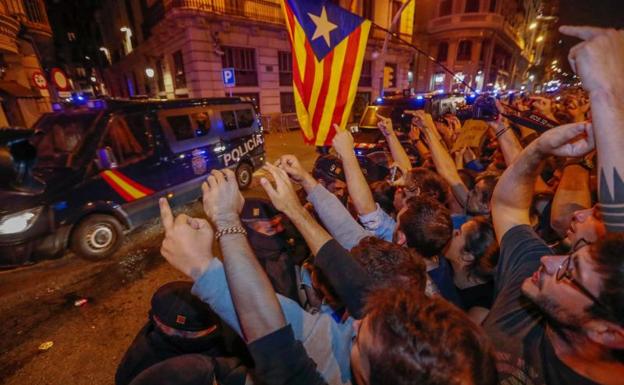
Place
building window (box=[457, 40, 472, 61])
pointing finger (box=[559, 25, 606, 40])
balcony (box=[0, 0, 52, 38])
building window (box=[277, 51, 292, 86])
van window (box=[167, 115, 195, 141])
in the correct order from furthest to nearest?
building window (box=[457, 40, 472, 61]) → building window (box=[277, 51, 292, 86]) → balcony (box=[0, 0, 52, 38]) → van window (box=[167, 115, 195, 141]) → pointing finger (box=[559, 25, 606, 40])

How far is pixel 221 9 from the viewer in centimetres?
1580

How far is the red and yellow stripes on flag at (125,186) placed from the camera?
4739 millimetres

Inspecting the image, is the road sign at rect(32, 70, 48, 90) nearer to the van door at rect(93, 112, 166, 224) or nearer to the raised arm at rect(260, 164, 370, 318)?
the van door at rect(93, 112, 166, 224)

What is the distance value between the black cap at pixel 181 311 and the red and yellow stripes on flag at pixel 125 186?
372 centimetres

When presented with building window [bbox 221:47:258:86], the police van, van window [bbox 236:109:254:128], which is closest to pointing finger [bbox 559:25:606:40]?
the police van

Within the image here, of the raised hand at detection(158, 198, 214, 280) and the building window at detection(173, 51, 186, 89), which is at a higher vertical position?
the building window at detection(173, 51, 186, 89)

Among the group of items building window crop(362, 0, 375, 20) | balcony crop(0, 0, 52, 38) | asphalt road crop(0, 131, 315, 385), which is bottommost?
asphalt road crop(0, 131, 315, 385)

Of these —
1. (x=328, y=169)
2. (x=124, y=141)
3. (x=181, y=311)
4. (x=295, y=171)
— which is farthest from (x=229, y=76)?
(x=181, y=311)

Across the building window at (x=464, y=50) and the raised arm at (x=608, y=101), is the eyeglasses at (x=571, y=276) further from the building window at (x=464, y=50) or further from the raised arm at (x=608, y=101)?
the building window at (x=464, y=50)

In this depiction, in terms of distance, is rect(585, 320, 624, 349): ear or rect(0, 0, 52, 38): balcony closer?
rect(585, 320, 624, 349): ear

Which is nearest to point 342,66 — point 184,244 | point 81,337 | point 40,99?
point 184,244

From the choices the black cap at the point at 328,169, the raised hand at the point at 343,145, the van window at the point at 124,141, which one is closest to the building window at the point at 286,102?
the van window at the point at 124,141

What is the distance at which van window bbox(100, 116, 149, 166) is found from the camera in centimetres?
481

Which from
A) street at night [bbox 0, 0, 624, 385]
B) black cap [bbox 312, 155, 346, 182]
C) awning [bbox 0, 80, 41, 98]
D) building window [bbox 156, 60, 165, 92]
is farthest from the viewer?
building window [bbox 156, 60, 165, 92]
